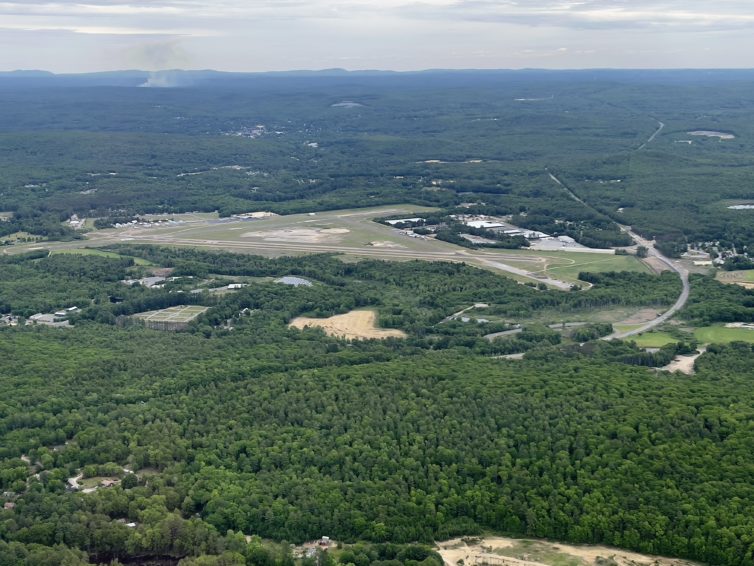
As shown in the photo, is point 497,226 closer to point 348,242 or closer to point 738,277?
point 348,242

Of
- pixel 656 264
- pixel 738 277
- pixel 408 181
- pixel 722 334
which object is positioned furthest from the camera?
pixel 408 181

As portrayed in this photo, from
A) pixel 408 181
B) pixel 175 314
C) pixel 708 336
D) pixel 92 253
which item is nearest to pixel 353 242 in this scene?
pixel 92 253

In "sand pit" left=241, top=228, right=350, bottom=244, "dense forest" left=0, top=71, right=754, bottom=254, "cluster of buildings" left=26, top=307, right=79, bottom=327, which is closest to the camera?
"cluster of buildings" left=26, top=307, right=79, bottom=327

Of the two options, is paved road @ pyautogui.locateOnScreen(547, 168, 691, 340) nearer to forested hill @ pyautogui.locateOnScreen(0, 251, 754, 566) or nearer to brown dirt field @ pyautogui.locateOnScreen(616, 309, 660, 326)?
brown dirt field @ pyautogui.locateOnScreen(616, 309, 660, 326)

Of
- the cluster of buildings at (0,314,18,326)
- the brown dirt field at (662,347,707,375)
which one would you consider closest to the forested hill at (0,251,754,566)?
the brown dirt field at (662,347,707,375)

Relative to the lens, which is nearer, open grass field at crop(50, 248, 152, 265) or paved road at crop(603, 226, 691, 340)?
paved road at crop(603, 226, 691, 340)

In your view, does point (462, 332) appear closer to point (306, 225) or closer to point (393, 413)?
point (393, 413)

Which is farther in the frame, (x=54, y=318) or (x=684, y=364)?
(x=54, y=318)

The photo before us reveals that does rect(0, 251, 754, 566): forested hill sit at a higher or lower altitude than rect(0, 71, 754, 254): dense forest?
higher
